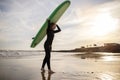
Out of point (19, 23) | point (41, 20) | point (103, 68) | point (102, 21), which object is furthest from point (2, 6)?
point (103, 68)

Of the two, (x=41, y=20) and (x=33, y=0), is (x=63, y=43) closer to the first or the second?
(x=41, y=20)

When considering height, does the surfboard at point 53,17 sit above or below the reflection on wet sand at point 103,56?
above

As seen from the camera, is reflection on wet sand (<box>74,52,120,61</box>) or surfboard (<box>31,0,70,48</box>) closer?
surfboard (<box>31,0,70,48</box>)

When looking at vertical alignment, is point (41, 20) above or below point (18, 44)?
above

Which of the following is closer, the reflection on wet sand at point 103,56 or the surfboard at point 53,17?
the surfboard at point 53,17

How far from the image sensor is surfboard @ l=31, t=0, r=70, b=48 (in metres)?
5.27

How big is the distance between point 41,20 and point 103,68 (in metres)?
1.55

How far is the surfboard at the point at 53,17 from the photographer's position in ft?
17.3

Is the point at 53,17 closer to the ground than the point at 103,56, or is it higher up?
higher up

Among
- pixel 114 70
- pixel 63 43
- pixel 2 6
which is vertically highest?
pixel 2 6

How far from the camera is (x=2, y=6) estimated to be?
6.43 m

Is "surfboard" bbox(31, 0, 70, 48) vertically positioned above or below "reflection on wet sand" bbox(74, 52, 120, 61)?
above

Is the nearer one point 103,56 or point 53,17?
point 53,17

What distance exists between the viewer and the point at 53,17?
5258 mm
